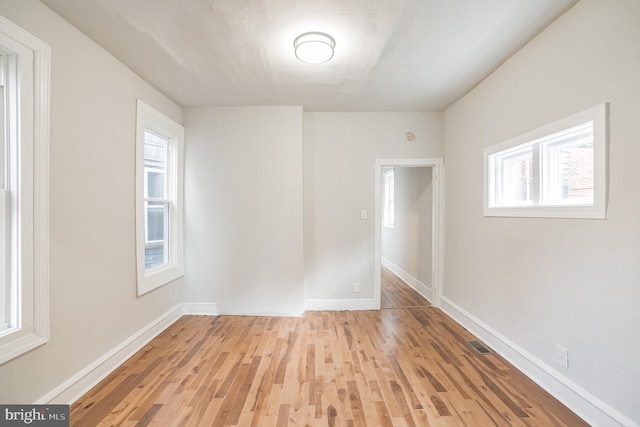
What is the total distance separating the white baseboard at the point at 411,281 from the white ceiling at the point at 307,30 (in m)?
2.66

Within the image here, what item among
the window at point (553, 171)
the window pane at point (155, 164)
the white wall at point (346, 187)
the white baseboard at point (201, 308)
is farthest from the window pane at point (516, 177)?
the window pane at point (155, 164)

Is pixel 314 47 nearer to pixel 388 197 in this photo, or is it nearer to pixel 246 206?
pixel 246 206

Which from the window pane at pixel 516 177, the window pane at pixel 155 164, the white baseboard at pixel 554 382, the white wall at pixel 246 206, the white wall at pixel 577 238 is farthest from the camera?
the white wall at pixel 246 206

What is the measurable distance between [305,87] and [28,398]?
3.14 metres

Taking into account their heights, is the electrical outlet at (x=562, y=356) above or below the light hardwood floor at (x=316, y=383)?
above

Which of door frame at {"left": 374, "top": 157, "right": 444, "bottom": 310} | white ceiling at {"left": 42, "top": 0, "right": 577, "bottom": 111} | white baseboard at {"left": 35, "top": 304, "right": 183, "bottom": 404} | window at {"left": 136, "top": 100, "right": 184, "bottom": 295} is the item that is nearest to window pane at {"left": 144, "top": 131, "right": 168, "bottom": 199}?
window at {"left": 136, "top": 100, "right": 184, "bottom": 295}

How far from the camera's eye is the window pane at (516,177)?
2.39 meters

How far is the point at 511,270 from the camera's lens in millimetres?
2369

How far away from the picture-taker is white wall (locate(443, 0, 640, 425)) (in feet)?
4.84

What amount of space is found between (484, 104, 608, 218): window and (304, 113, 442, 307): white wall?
1.15 m

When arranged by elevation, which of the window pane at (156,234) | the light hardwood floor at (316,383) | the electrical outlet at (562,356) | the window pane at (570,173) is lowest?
the light hardwood floor at (316,383)

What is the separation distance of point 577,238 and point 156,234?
3.76m

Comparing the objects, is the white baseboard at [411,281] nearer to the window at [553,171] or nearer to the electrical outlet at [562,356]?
the window at [553,171]

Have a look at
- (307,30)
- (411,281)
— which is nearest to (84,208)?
(307,30)
